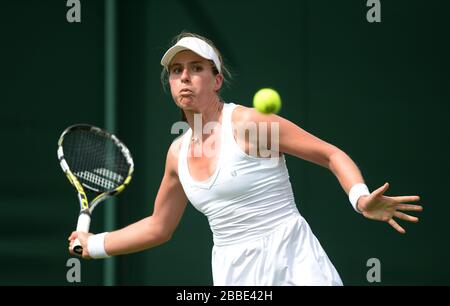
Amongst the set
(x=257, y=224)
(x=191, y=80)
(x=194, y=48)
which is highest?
(x=194, y=48)

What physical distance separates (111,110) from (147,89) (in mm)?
232

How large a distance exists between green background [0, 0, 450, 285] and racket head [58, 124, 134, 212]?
2.53 ft

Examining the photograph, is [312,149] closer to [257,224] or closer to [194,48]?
[257,224]

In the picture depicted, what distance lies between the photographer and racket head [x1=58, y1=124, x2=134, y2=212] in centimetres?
366

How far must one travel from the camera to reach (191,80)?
3.16 m

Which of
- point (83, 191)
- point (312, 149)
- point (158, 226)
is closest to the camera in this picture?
point (312, 149)

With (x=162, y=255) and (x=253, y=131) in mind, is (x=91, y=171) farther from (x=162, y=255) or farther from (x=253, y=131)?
(x=162, y=255)

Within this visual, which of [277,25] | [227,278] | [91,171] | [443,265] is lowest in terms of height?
[443,265]

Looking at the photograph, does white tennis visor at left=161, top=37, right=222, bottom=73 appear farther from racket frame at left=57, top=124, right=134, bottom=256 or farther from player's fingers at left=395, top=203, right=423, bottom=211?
player's fingers at left=395, top=203, right=423, bottom=211

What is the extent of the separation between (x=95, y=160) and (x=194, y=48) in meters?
0.90

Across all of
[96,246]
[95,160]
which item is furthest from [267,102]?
[95,160]

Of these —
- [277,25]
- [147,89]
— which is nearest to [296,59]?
[277,25]

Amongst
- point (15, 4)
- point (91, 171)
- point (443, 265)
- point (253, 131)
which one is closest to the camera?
point (253, 131)
